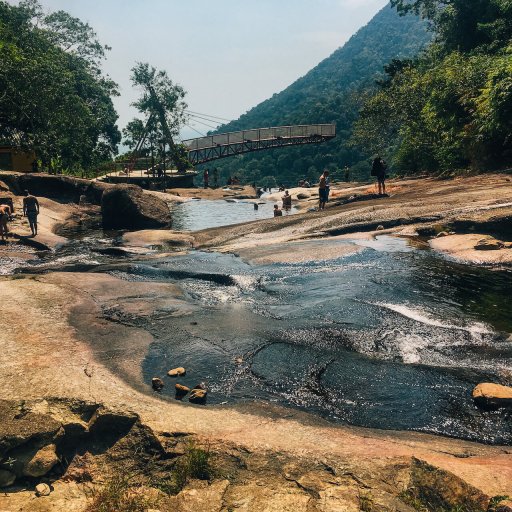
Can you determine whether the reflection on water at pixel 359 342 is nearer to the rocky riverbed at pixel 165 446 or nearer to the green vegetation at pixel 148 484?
the rocky riverbed at pixel 165 446

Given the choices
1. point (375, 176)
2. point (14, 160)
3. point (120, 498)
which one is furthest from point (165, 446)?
point (14, 160)

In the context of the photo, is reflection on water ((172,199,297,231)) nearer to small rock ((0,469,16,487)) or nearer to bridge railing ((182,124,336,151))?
bridge railing ((182,124,336,151))

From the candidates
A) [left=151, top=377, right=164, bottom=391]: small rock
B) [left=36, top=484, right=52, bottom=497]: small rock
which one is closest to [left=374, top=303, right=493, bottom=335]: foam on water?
[left=151, top=377, right=164, bottom=391]: small rock

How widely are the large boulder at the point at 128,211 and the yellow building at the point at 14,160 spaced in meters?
17.1

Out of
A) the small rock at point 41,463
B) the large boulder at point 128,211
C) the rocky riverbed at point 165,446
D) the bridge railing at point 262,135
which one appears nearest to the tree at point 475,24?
the bridge railing at point 262,135

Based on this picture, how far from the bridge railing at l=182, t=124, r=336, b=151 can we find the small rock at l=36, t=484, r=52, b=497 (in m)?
55.1

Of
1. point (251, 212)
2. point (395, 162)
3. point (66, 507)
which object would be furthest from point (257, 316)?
point (395, 162)

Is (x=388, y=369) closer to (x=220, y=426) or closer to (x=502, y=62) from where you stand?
(x=220, y=426)

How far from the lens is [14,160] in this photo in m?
38.6

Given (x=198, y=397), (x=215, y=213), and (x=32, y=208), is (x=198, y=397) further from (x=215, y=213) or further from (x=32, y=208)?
(x=215, y=213)

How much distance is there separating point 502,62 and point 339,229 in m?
11.7

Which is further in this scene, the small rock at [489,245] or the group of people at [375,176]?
the group of people at [375,176]

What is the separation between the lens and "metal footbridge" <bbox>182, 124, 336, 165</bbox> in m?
58.0

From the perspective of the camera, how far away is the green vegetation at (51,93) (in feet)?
95.0
